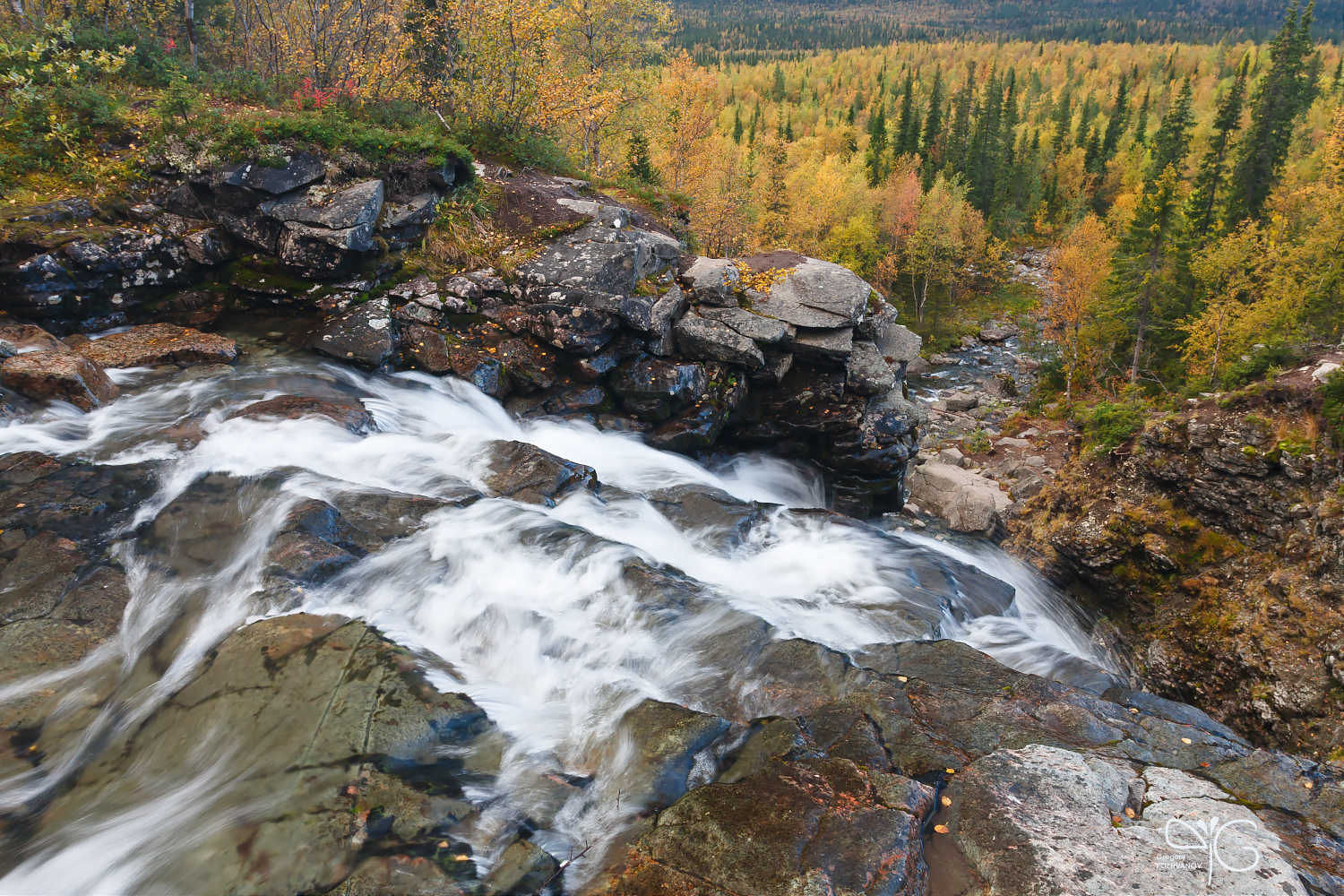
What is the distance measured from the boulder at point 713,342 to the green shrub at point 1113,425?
8.54 meters

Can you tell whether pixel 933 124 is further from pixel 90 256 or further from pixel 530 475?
pixel 90 256

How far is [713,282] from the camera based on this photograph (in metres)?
16.1

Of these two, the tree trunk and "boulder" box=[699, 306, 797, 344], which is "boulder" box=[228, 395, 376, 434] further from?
the tree trunk

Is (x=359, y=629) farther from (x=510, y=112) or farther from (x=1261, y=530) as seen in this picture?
(x=510, y=112)

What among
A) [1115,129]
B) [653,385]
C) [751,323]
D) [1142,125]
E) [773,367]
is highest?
[1142,125]

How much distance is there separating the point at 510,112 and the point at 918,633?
721 inches

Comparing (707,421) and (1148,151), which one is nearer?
(707,421)

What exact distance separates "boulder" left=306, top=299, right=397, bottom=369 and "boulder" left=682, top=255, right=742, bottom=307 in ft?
23.7

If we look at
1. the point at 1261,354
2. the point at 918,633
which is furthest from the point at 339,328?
the point at 1261,354

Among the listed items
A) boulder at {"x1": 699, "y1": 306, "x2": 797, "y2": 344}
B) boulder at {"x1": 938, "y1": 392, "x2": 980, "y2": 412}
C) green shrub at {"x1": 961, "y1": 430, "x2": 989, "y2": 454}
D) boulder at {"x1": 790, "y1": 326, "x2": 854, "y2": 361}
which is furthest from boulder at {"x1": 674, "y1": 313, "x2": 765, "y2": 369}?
boulder at {"x1": 938, "y1": 392, "x2": 980, "y2": 412}

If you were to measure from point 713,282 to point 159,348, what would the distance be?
11.7 metres

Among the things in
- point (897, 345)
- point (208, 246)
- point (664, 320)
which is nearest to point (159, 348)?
point (208, 246)

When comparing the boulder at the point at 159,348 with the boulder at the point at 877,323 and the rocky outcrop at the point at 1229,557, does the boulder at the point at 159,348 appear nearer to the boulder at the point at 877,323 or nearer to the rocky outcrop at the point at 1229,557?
the boulder at the point at 877,323

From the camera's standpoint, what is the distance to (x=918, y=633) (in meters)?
8.84
